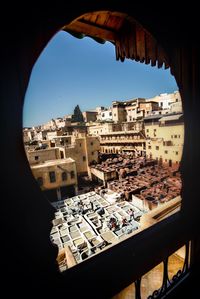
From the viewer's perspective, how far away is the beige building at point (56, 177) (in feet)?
56.3

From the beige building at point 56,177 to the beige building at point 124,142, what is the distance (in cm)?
1749

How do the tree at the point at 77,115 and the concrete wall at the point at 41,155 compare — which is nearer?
the concrete wall at the point at 41,155

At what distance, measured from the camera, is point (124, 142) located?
35281 mm

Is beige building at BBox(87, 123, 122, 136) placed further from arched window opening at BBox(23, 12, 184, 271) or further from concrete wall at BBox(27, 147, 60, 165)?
concrete wall at BBox(27, 147, 60, 165)

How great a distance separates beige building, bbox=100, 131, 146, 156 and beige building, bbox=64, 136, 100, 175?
10.0m

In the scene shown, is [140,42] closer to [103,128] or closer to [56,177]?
[56,177]

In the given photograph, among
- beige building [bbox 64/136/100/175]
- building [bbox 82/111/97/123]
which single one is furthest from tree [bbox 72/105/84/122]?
beige building [bbox 64/136/100/175]

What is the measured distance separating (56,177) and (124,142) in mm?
20385

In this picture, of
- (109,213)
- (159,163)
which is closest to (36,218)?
(109,213)

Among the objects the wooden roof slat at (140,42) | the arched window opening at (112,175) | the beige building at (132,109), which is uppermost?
the beige building at (132,109)

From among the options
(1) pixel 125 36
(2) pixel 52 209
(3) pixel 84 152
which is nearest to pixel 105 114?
(3) pixel 84 152

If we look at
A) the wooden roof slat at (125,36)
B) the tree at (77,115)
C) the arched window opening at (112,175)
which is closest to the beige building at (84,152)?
the arched window opening at (112,175)

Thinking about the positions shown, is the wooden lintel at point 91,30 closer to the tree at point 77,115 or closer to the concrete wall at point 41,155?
the concrete wall at point 41,155

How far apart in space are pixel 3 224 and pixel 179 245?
178 cm
